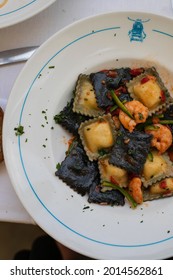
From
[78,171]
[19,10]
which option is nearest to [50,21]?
[19,10]

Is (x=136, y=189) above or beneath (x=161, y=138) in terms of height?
beneath

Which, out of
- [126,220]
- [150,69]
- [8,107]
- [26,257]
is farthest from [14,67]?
[26,257]

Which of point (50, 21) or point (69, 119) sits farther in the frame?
point (50, 21)

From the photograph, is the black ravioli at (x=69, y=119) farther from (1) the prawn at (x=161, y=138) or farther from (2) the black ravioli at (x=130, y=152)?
(1) the prawn at (x=161, y=138)

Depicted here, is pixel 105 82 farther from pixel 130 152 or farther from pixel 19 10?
pixel 19 10

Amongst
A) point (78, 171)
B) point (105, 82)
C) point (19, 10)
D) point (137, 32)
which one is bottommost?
point (78, 171)

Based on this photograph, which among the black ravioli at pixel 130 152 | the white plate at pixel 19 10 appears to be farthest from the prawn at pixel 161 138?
the white plate at pixel 19 10

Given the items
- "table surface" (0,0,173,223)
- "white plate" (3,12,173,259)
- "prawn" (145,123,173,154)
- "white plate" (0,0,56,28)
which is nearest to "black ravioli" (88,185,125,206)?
"white plate" (3,12,173,259)
